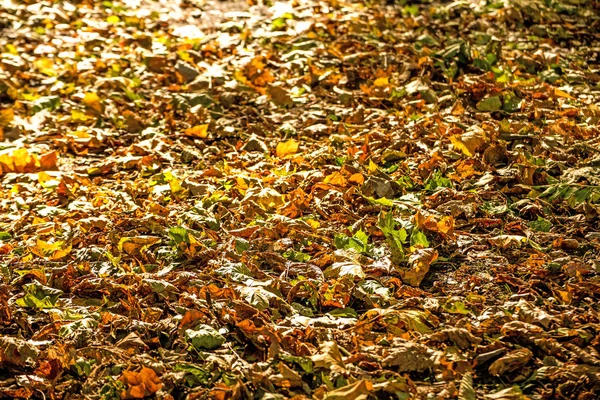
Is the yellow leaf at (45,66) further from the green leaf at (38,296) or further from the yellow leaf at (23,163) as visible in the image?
the green leaf at (38,296)

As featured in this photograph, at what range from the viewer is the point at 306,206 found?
Answer: 3.80 m

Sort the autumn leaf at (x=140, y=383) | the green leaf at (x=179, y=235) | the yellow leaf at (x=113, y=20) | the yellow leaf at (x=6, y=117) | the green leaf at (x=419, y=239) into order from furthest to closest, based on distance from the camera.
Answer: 1. the yellow leaf at (x=113, y=20)
2. the yellow leaf at (x=6, y=117)
3. the green leaf at (x=179, y=235)
4. the green leaf at (x=419, y=239)
5. the autumn leaf at (x=140, y=383)

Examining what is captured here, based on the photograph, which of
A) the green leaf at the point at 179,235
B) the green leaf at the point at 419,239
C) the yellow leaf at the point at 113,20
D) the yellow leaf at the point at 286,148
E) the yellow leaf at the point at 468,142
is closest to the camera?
the green leaf at the point at 419,239

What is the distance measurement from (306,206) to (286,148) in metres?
0.71

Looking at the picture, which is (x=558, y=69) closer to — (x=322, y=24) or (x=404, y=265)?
(x=322, y=24)

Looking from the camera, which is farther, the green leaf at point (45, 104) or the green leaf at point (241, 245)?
the green leaf at point (45, 104)

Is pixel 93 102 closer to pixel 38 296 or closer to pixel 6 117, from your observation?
pixel 6 117

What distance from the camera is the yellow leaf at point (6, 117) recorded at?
195 inches

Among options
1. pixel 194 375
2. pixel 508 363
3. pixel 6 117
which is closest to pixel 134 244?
pixel 194 375

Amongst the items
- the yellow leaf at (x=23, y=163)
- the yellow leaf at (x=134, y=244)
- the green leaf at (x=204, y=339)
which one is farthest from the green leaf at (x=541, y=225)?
the yellow leaf at (x=23, y=163)

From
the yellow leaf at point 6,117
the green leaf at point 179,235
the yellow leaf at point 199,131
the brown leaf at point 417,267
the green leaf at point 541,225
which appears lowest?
the yellow leaf at point 6,117

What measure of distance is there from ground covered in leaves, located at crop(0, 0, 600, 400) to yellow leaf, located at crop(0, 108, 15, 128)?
15 mm

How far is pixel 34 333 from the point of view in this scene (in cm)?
300

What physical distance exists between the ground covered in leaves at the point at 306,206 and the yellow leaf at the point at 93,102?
0.6 inches
